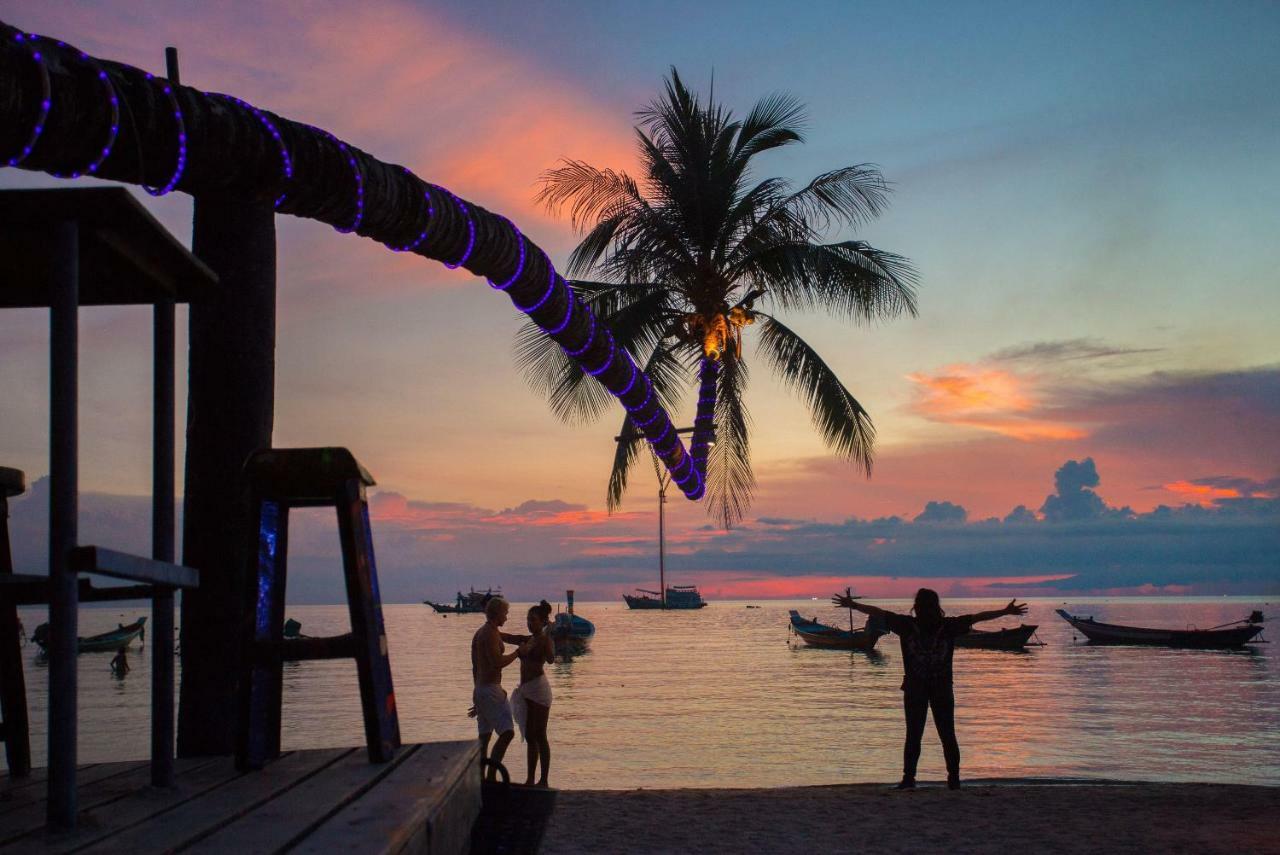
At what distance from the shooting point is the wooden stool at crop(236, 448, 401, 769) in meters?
4.26

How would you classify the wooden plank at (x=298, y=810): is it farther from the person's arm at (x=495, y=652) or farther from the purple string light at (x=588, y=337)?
the person's arm at (x=495, y=652)

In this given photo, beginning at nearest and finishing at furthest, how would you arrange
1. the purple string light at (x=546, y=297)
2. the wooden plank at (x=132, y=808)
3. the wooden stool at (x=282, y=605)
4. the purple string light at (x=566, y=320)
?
the wooden plank at (x=132, y=808) → the wooden stool at (x=282, y=605) → the purple string light at (x=546, y=297) → the purple string light at (x=566, y=320)

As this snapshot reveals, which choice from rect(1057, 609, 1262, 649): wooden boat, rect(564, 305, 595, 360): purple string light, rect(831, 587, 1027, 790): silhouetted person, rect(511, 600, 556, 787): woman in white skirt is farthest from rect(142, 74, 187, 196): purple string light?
rect(1057, 609, 1262, 649): wooden boat

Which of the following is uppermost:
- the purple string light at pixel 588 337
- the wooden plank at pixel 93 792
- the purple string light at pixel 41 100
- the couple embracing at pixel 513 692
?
the purple string light at pixel 588 337

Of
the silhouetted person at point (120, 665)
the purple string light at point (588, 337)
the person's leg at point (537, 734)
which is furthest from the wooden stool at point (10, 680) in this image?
the silhouetted person at point (120, 665)

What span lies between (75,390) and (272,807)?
1406 mm

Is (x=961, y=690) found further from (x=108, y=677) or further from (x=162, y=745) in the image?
(x=162, y=745)

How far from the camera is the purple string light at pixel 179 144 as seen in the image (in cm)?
392

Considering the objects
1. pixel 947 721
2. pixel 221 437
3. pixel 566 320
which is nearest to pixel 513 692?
pixel 566 320

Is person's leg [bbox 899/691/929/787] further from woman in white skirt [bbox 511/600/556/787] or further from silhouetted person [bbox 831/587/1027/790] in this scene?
woman in white skirt [bbox 511/600/556/787]

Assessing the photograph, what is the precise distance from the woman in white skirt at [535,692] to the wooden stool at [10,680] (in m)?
6.41

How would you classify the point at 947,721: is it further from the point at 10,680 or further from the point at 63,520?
the point at 63,520

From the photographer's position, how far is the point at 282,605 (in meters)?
4.47

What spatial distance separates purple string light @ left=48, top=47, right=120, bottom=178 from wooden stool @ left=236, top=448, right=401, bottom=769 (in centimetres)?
120
